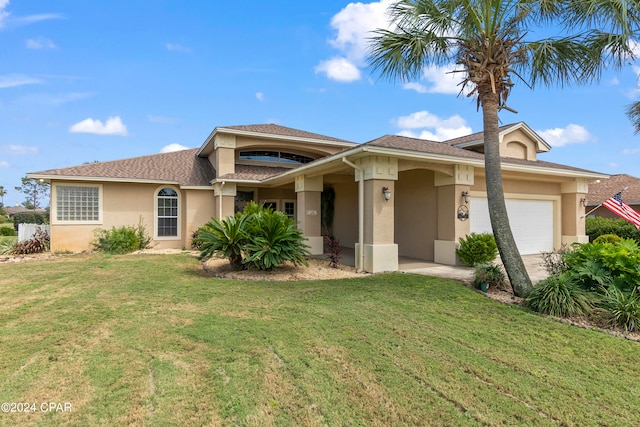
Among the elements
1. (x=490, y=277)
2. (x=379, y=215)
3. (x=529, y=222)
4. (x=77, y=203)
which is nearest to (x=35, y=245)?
(x=77, y=203)

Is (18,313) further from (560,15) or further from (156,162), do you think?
(156,162)

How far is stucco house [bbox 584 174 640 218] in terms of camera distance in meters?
22.2

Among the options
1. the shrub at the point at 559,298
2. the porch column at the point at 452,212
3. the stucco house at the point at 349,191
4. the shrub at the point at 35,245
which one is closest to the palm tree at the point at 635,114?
the stucco house at the point at 349,191

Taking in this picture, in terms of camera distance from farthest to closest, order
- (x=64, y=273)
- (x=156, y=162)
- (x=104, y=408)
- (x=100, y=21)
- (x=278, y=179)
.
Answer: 1. (x=156, y=162)
2. (x=278, y=179)
3. (x=100, y=21)
4. (x=64, y=273)
5. (x=104, y=408)

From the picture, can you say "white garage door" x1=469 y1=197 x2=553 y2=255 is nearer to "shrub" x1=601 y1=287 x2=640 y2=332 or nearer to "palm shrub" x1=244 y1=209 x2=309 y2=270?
"shrub" x1=601 y1=287 x2=640 y2=332

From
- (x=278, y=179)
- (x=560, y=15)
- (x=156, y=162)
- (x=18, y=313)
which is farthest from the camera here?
(x=156, y=162)

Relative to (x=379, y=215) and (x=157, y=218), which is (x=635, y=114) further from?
(x=157, y=218)

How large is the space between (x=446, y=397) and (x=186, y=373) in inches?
107

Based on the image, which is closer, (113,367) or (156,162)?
(113,367)

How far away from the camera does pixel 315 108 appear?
18.8 m

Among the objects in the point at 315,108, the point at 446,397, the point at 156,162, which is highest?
the point at 315,108

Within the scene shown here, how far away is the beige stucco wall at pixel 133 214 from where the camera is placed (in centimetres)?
1466

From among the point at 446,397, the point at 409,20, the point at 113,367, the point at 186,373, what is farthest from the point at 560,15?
the point at 113,367

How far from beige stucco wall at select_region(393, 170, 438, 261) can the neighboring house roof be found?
16091 millimetres
